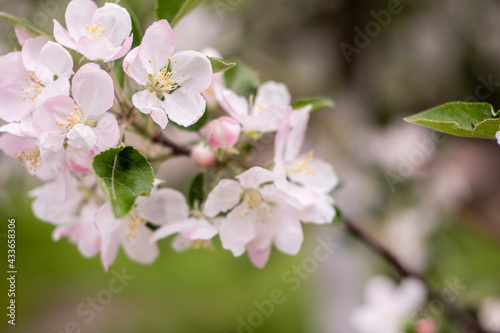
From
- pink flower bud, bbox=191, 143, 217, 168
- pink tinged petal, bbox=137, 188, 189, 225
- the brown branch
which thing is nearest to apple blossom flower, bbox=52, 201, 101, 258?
pink tinged petal, bbox=137, 188, 189, 225

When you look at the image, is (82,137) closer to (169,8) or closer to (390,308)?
(169,8)

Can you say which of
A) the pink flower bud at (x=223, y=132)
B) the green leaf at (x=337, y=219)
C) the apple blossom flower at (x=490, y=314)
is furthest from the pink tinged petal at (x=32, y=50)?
the apple blossom flower at (x=490, y=314)

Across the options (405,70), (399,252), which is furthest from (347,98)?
(399,252)

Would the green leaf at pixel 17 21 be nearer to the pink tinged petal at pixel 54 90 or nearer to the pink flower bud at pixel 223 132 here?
the pink tinged petal at pixel 54 90

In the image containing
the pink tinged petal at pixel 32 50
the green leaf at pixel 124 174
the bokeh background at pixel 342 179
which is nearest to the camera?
the green leaf at pixel 124 174

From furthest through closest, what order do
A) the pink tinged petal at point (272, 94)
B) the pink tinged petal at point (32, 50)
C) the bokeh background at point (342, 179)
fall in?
the bokeh background at point (342, 179), the pink tinged petal at point (272, 94), the pink tinged petal at point (32, 50)
